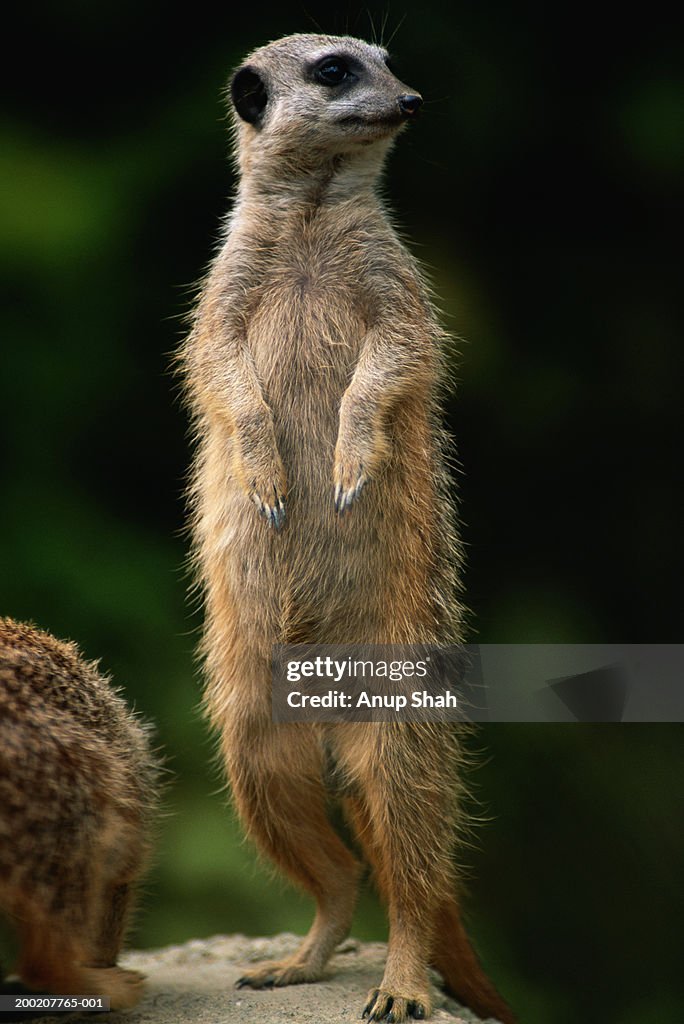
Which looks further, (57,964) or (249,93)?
(249,93)

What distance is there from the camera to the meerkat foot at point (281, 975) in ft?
8.08

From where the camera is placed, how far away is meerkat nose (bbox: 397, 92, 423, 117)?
2.10m

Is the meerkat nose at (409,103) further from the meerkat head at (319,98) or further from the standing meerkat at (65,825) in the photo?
the standing meerkat at (65,825)

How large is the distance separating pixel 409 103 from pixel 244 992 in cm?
158

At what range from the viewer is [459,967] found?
255cm

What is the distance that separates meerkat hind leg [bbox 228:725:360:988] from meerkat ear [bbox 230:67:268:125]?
1067mm

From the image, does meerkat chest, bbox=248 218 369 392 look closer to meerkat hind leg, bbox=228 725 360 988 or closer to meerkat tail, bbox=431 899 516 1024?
meerkat hind leg, bbox=228 725 360 988

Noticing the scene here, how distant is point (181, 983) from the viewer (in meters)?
2.47

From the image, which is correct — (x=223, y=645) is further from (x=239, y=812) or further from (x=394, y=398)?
(x=394, y=398)

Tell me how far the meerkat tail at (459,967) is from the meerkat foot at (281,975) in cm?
24

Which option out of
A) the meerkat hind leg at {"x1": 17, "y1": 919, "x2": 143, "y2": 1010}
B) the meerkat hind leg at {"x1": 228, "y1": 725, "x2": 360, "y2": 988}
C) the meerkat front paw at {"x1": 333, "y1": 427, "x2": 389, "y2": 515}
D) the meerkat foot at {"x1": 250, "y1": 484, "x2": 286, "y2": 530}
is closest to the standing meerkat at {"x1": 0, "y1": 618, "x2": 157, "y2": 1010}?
the meerkat hind leg at {"x1": 17, "y1": 919, "x2": 143, "y2": 1010}

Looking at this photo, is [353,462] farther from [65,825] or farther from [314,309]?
[65,825]
